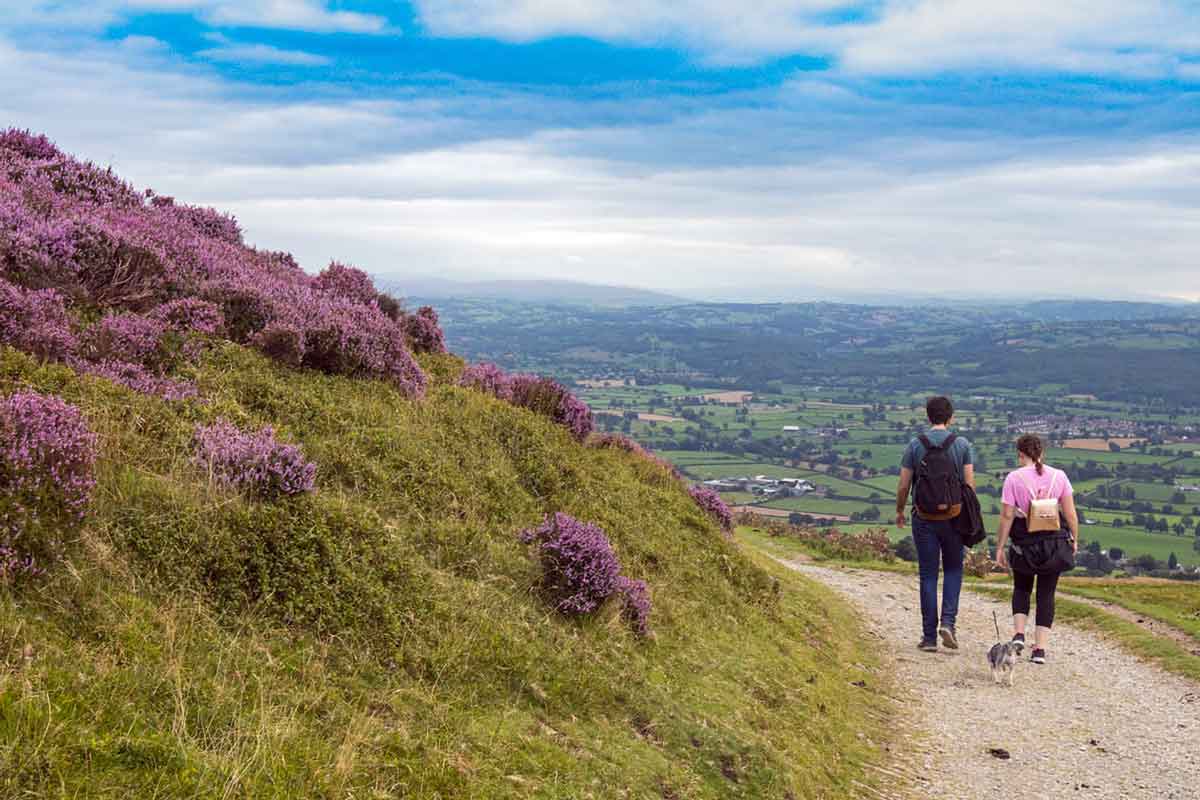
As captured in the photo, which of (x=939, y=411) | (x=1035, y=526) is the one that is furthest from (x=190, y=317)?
(x=1035, y=526)

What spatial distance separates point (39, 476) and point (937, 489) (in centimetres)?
1101

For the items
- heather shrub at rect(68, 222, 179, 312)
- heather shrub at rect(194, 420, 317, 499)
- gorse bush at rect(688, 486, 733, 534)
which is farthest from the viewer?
gorse bush at rect(688, 486, 733, 534)

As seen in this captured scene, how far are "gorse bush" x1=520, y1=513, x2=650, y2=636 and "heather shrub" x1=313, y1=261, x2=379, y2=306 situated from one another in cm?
755

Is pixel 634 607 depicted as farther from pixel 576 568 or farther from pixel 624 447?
pixel 624 447

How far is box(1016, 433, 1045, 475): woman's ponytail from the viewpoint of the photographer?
11828 millimetres

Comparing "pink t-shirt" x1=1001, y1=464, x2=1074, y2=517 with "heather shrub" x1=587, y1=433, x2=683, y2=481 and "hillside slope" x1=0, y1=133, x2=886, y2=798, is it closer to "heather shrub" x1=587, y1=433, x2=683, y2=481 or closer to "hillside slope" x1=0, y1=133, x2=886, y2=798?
"hillside slope" x1=0, y1=133, x2=886, y2=798

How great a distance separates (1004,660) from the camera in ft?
38.9

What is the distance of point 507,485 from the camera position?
35.5ft

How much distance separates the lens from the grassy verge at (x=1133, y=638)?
13328 mm

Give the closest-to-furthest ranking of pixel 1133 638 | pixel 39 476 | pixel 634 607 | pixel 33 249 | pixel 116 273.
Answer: pixel 39 476 < pixel 634 607 < pixel 33 249 < pixel 116 273 < pixel 1133 638

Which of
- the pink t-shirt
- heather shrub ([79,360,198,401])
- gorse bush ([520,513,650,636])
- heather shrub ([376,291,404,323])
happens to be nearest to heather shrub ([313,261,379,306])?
heather shrub ([376,291,404,323])

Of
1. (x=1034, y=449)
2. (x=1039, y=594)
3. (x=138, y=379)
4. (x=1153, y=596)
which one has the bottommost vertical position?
(x=1153, y=596)

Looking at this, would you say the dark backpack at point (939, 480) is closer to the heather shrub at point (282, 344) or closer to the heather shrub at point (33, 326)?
the heather shrub at point (282, 344)

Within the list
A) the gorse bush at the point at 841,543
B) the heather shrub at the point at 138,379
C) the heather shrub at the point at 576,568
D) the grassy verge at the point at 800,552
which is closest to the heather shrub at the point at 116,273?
the heather shrub at the point at 138,379
